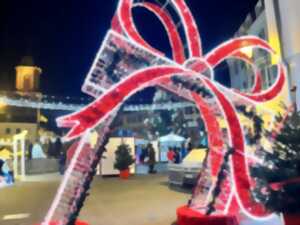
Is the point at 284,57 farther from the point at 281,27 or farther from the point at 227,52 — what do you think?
the point at 227,52

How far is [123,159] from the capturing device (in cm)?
1945

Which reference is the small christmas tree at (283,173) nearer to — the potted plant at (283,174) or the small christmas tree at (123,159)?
the potted plant at (283,174)

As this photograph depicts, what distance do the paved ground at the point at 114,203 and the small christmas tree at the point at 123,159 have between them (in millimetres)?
2920

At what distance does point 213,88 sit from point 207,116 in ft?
3.49

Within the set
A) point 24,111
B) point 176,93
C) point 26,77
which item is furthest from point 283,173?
point 26,77

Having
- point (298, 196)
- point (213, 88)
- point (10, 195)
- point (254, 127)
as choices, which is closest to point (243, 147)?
point (254, 127)

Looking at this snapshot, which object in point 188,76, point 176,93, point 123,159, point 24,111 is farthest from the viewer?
point 24,111

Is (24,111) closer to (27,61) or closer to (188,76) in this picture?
(27,61)

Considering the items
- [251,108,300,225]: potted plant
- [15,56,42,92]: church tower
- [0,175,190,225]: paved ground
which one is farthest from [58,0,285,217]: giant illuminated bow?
[15,56,42,92]: church tower

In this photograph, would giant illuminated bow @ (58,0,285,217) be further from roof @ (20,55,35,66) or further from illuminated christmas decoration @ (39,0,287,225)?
roof @ (20,55,35,66)

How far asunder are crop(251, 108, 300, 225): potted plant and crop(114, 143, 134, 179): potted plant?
14220 mm

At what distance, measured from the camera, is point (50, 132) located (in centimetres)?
4891

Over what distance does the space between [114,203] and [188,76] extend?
6.20 metres

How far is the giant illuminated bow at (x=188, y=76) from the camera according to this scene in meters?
5.77
